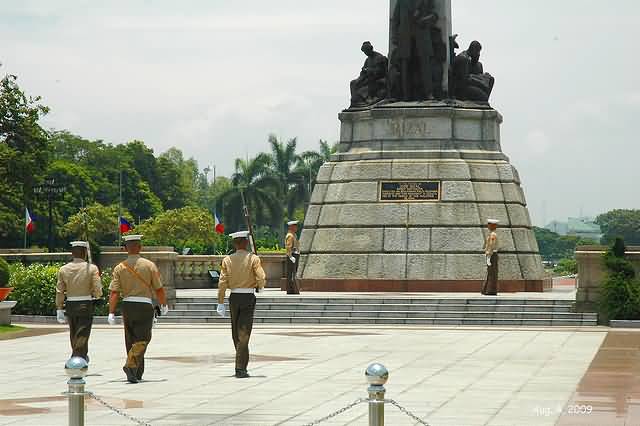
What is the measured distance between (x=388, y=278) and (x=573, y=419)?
→ 19.5m

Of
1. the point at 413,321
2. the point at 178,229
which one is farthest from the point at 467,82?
the point at 178,229

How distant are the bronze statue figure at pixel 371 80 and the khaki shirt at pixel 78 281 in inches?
719

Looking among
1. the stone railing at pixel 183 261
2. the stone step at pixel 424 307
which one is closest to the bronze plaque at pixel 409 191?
the stone railing at pixel 183 261

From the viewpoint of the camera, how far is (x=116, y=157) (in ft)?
375

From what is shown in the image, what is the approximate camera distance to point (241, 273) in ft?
57.2

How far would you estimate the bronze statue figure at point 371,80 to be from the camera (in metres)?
34.9

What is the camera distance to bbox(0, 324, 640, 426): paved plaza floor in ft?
44.3

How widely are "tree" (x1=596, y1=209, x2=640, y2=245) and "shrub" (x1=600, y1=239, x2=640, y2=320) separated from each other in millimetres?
130208

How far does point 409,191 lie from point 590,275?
265 inches

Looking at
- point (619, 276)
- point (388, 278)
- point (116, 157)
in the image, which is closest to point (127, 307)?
point (619, 276)

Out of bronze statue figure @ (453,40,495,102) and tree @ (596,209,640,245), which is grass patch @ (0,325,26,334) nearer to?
bronze statue figure @ (453,40,495,102)

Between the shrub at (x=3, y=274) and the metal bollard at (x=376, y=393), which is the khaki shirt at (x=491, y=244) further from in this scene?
the metal bollard at (x=376, y=393)

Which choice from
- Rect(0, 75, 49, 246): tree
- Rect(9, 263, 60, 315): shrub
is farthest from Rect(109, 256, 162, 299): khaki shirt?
Rect(0, 75, 49, 246): tree

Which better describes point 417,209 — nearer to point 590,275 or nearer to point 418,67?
point 418,67
